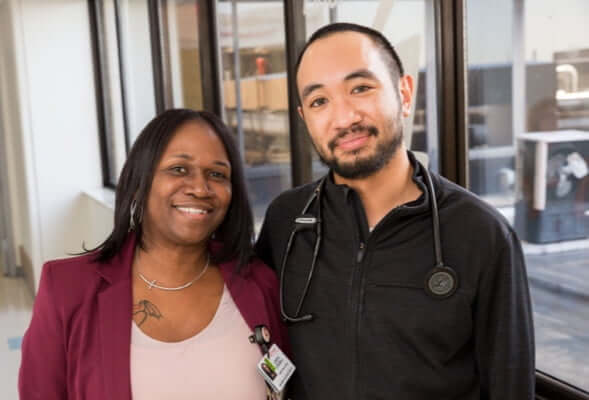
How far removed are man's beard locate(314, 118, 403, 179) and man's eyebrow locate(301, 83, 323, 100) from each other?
13 cm

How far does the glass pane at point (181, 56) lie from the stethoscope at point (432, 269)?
2842 mm

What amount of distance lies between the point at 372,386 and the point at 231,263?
0.64 meters

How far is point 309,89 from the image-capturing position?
160 centimetres

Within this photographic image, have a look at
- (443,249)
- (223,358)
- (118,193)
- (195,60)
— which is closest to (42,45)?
(195,60)

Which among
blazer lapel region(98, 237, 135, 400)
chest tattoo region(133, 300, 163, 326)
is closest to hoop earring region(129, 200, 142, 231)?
blazer lapel region(98, 237, 135, 400)

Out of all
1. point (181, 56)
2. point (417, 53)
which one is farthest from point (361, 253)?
point (181, 56)

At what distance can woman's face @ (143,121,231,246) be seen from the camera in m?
1.80

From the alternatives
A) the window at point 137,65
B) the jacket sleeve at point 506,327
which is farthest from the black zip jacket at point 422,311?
the window at point 137,65

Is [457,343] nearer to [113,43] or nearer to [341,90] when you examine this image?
[341,90]

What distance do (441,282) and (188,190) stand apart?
2.38 feet

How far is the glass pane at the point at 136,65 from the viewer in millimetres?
5359

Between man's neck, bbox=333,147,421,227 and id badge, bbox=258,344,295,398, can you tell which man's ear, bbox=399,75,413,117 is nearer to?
man's neck, bbox=333,147,421,227

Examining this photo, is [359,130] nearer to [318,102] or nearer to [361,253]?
[318,102]

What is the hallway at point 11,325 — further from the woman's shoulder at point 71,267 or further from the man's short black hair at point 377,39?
the man's short black hair at point 377,39
